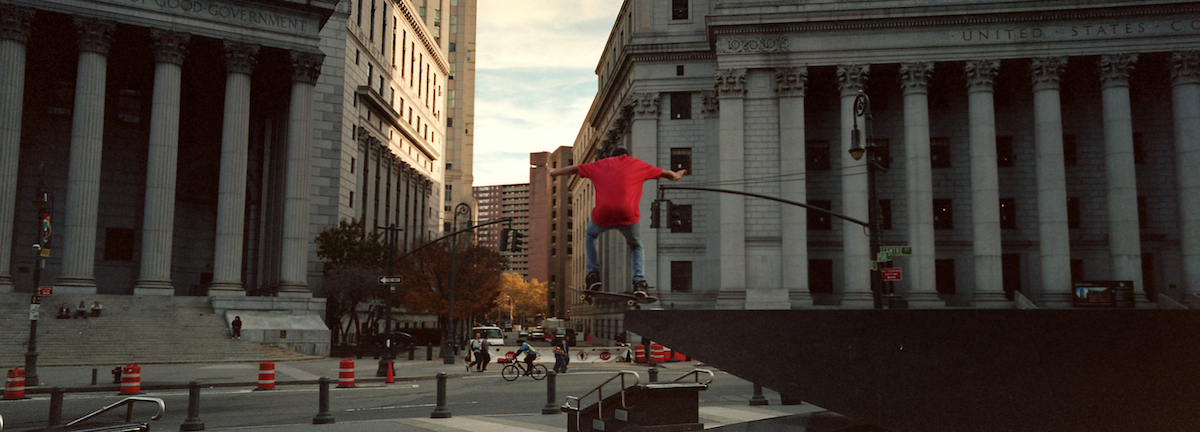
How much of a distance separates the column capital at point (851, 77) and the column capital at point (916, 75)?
2.16 metres

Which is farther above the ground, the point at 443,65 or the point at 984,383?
the point at 443,65

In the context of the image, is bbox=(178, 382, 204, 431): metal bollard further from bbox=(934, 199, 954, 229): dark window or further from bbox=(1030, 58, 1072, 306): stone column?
bbox=(934, 199, 954, 229): dark window

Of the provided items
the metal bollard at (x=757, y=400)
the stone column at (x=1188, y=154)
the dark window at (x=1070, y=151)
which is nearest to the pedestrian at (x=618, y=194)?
the metal bollard at (x=757, y=400)

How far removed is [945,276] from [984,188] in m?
6.27

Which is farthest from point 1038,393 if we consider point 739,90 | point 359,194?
point 359,194

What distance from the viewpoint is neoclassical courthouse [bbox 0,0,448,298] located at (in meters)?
39.5

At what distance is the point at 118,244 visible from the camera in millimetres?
49250

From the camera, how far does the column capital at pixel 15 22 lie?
1496 inches

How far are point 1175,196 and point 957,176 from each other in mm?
12000

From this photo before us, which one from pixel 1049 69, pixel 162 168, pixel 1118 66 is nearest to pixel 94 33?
pixel 162 168

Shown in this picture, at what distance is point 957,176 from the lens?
4772cm

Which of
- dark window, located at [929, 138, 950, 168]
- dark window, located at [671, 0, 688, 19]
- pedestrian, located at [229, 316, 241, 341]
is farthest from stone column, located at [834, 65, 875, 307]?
pedestrian, located at [229, 316, 241, 341]

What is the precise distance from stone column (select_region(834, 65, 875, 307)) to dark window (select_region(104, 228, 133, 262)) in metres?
43.4

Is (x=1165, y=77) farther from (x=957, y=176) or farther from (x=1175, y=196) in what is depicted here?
(x=957, y=176)
